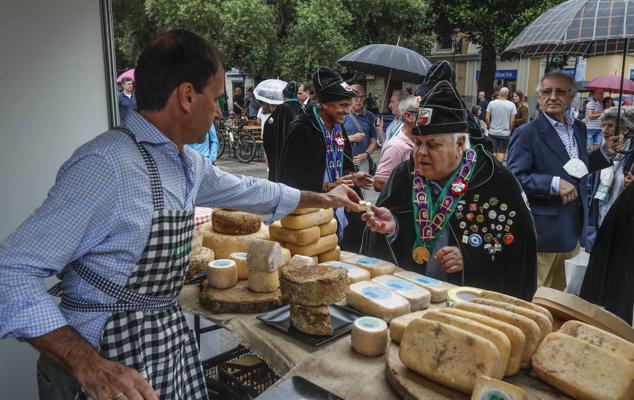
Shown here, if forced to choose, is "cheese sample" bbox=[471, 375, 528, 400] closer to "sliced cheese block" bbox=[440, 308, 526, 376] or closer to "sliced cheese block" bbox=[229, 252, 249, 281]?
"sliced cheese block" bbox=[440, 308, 526, 376]

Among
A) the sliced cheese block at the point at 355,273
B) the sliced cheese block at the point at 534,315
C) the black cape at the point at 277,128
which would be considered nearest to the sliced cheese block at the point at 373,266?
the sliced cheese block at the point at 355,273

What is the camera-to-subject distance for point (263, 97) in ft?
→ 33.3

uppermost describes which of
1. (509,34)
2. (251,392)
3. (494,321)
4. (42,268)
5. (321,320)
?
(509,34)

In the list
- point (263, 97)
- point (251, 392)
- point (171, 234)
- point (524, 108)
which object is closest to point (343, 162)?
point (251, 392)

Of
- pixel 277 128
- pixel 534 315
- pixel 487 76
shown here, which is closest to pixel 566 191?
pixel 534 315

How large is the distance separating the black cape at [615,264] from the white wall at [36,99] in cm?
359

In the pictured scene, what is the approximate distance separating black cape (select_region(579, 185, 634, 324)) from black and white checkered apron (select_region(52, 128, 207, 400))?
3139 mm

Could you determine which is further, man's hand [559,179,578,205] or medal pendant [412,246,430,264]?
man's hand [559,179,578,205]

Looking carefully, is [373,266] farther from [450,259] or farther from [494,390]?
[494,390]

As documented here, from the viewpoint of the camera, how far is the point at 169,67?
155cm

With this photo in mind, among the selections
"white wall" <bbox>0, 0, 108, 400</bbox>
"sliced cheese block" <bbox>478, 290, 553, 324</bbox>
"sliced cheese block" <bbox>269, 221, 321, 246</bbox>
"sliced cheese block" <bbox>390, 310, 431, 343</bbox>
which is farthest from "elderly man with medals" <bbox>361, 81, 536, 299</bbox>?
"white wall" <bbox>0, 0, 108, 400</bbox>

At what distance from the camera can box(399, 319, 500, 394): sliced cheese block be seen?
4.58 feet

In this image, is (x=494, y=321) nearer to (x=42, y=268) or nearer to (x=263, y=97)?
(x=42, y=268)

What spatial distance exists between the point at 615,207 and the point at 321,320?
2.71 meters
